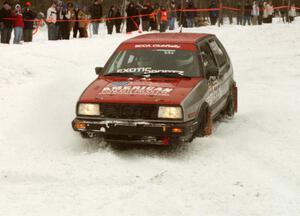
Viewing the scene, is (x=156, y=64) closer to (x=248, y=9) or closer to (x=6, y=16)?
(x=6, y=16)

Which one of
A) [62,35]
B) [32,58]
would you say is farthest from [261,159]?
[62,35]

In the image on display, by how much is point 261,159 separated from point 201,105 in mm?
1152

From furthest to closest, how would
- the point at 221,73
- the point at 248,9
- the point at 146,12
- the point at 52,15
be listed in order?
1. the point at 248,9
2. the point at 146,12
3. the point at 52,15
4. the point at 221,73

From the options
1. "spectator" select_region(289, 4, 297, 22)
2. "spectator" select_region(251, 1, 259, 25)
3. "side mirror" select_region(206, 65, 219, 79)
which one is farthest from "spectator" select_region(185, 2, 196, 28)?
"side mirror" select_region(206, 65, 219, 79)

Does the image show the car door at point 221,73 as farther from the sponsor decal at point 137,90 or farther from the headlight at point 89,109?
the headlight at point 89,109

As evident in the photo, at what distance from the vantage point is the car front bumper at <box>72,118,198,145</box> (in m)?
7.72

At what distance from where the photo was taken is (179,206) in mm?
6023

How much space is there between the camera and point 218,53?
10352 millimetres

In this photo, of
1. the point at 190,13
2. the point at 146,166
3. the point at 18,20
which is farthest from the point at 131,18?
the point at 146,166

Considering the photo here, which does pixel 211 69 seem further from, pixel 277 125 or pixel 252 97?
pixel 252 97

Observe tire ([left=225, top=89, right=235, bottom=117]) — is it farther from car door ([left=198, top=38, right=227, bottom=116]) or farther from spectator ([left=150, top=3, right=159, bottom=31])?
spectator ([left=150, top=3, right=159, bottom=31])

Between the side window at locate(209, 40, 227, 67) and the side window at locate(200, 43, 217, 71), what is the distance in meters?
0.28

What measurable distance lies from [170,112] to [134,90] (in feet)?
2.10

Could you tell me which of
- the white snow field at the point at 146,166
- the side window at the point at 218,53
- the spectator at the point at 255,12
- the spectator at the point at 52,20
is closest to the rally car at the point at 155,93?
the side window at the point at 218,53
